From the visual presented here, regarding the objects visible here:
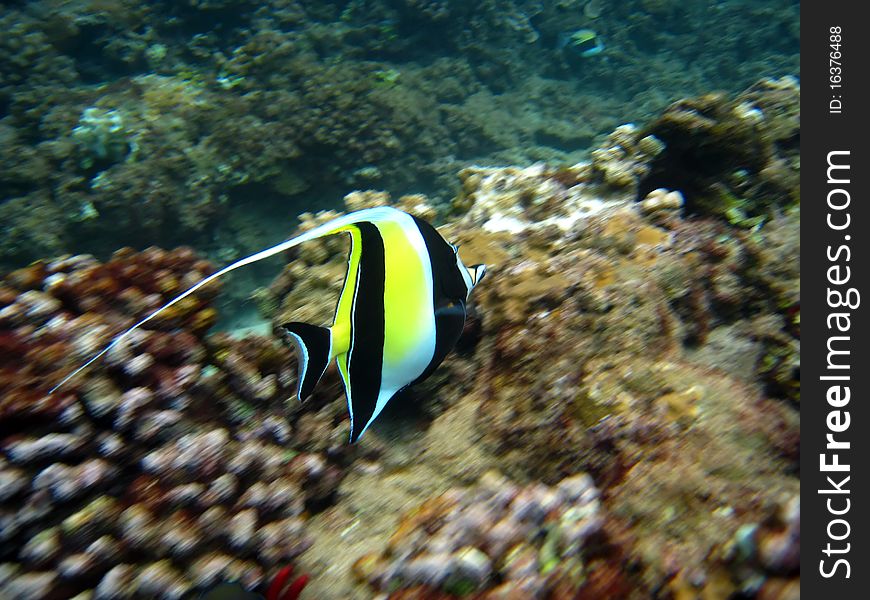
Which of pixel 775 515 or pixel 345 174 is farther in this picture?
pixel 345 174

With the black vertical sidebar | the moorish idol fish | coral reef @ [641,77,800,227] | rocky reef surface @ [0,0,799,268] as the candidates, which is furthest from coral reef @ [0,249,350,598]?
rocky reef surface @ [0,0,799,268]

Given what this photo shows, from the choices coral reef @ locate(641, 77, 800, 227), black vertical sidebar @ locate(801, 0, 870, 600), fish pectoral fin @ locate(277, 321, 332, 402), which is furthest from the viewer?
coral reef @ locate(641, 77, 800, 227)

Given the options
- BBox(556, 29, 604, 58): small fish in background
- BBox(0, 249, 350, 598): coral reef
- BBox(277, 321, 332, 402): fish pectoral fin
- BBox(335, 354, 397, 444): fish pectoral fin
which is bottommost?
BBox(556, 29, 604, 58): small fish in background

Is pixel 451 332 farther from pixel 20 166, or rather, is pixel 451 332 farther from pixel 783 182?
pixel 20 166

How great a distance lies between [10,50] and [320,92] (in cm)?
493

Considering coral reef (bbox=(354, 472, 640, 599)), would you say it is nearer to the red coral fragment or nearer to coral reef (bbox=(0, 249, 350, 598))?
the red coral fragment

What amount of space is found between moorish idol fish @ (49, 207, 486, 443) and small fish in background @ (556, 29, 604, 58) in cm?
1282

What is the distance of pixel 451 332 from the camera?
4.86ft

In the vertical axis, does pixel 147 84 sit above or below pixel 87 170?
above

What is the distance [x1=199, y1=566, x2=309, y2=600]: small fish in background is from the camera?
132cm

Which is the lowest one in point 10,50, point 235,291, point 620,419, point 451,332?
point 235,291

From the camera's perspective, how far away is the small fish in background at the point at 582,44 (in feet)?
39.8

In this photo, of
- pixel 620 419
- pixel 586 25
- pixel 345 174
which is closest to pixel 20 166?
pixel 345 174

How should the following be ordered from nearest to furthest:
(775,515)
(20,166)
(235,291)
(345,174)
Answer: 1. (775,515)
2. (235,291)
3. (20,166)
4. (345,174)
